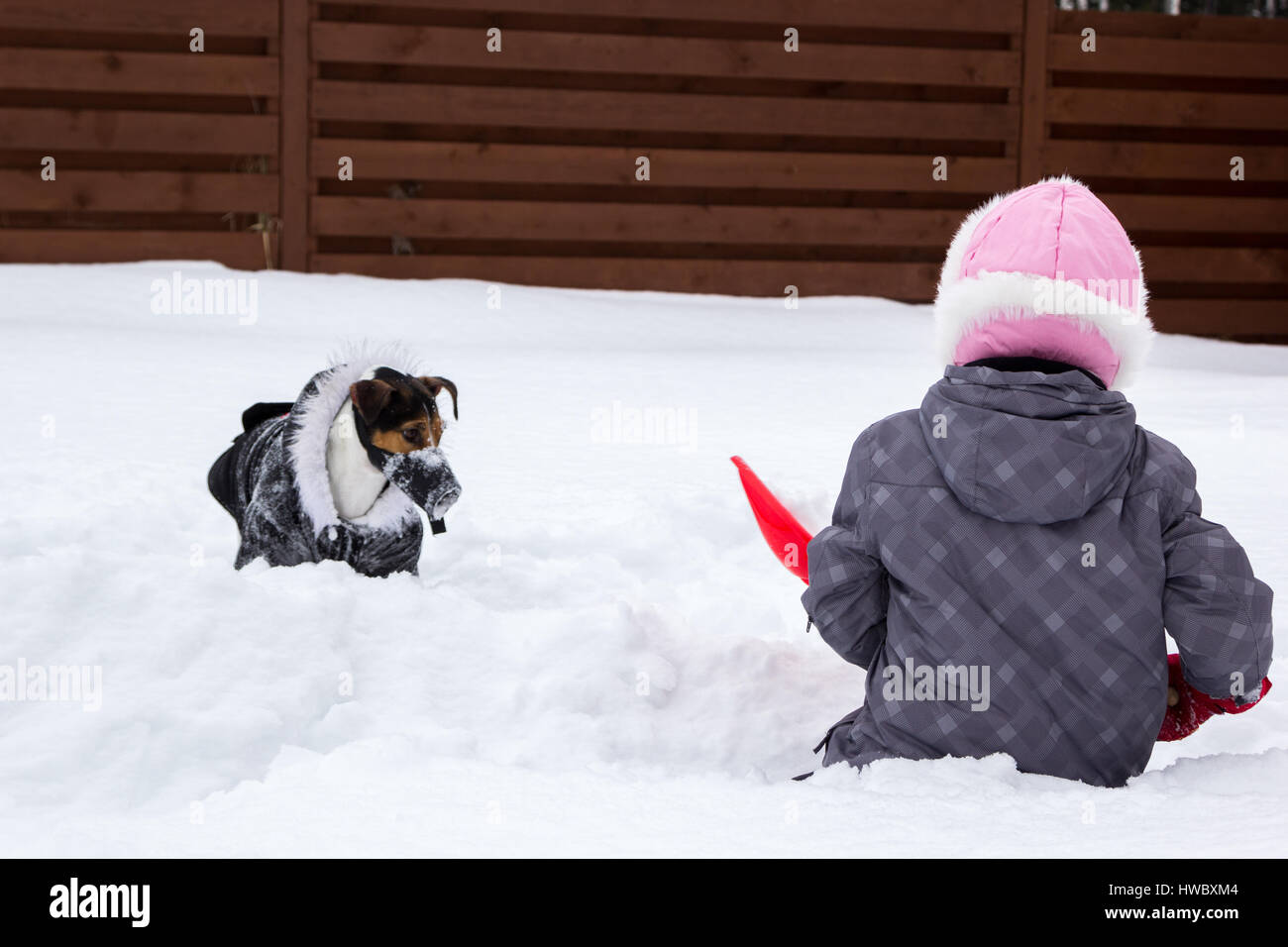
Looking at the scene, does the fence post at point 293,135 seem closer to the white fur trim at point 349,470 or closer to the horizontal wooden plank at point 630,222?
the horizontal wooden plank at point 630,222

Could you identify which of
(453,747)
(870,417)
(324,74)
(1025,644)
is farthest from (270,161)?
(1025,644)

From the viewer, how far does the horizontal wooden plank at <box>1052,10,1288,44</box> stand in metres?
7.58

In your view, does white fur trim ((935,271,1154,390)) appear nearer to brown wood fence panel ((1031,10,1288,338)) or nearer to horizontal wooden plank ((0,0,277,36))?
horizontal wooden plank ((0,0,277,36))

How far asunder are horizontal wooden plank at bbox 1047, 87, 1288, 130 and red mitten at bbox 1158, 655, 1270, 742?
644 cm

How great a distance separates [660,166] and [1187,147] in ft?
11.1

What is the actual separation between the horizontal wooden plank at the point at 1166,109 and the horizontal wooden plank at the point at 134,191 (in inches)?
188

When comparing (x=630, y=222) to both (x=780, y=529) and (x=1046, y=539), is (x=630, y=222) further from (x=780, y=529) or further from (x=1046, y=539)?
(x=1046, y=539)

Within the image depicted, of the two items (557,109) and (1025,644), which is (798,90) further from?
(1025,644)

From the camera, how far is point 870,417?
480 cm

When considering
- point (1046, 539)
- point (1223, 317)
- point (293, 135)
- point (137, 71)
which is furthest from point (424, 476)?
point (1223, 317)

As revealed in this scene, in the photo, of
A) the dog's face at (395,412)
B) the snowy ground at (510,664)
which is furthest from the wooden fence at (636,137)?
the dog's face at (395,412)

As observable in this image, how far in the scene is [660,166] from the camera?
7.38 meters

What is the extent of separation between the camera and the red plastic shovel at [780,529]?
2361mm

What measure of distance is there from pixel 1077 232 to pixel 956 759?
2.57ft
